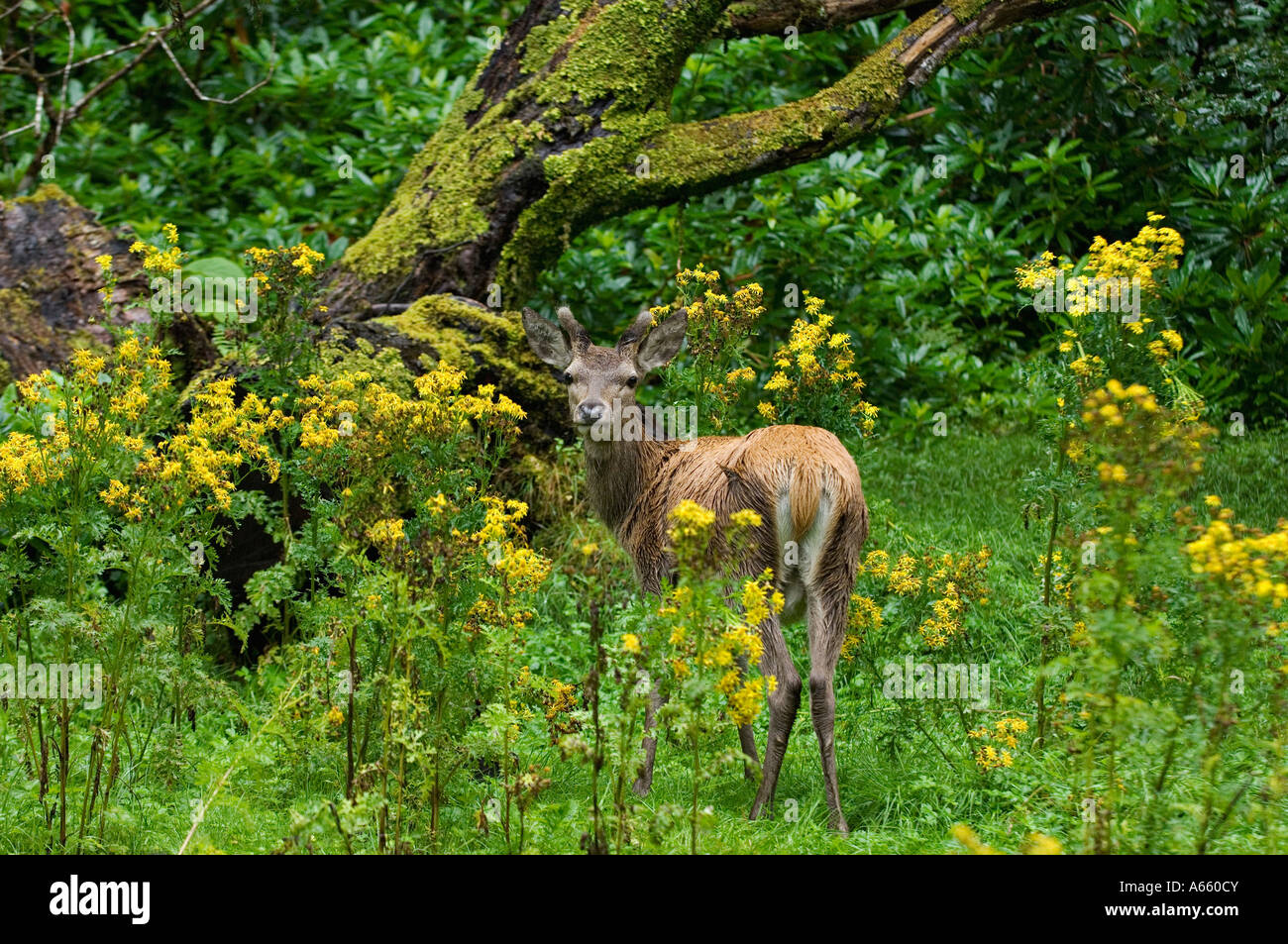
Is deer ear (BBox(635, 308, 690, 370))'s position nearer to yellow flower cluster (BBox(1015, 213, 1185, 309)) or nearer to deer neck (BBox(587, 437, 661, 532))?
deer neck (BBox(587, 437, 661, 532))

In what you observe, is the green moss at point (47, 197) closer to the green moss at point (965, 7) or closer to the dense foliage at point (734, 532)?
the dense foliage at point (734, 532)

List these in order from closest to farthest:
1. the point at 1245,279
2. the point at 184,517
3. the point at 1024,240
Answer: the point at 184,517 → the point at 1245,279 → the point at 1024,240

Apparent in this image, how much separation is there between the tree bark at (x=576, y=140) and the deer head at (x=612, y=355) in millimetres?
2249

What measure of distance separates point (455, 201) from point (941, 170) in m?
4.34

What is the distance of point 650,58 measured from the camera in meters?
9.12

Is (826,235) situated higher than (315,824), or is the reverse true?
(826,235)

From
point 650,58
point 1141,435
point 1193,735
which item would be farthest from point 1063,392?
point 650,58

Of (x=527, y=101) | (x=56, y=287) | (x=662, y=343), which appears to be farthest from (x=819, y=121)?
(x=56, y=287)

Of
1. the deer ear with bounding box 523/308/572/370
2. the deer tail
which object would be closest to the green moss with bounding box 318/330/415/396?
the deer ear with bounding box 523/308/572/370

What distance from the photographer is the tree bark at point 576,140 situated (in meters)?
8.78

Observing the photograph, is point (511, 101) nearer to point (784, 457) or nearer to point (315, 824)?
point (784, 457)

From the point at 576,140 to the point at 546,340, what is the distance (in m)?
2.73

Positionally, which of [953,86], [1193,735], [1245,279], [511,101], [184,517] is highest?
[953,86]

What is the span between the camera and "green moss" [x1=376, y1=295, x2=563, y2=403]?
8.13m
